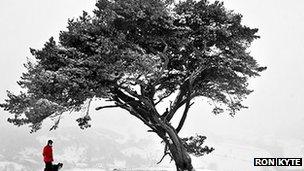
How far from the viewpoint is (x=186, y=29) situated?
19.2 meters

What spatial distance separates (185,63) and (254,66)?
4.09 m

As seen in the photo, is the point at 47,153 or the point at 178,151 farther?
the point at 178,151

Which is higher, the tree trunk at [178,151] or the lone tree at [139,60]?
the lone tree at [139,60]

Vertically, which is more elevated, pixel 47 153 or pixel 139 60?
pixel 139 60

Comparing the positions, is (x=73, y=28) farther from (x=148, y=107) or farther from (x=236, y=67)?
(x=236, y=67)

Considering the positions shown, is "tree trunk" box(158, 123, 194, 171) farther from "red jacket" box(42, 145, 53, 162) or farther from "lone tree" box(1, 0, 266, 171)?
"red jacket" box(42, 145, 53, 162)

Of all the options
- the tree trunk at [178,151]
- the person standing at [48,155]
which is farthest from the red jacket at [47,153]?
the tree trunk at [178,151]

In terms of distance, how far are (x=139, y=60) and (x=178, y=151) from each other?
6.58 meters

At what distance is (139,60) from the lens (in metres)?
17.8

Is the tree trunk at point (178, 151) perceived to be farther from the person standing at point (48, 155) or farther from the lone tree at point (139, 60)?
the person standing at point (48, 155)

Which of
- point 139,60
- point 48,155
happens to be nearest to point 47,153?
point 48,155

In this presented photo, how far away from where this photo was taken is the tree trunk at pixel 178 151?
69.7 feet

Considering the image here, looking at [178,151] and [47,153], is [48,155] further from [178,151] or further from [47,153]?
[178,151]

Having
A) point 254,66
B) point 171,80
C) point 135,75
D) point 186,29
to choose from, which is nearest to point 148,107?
point 171,80
